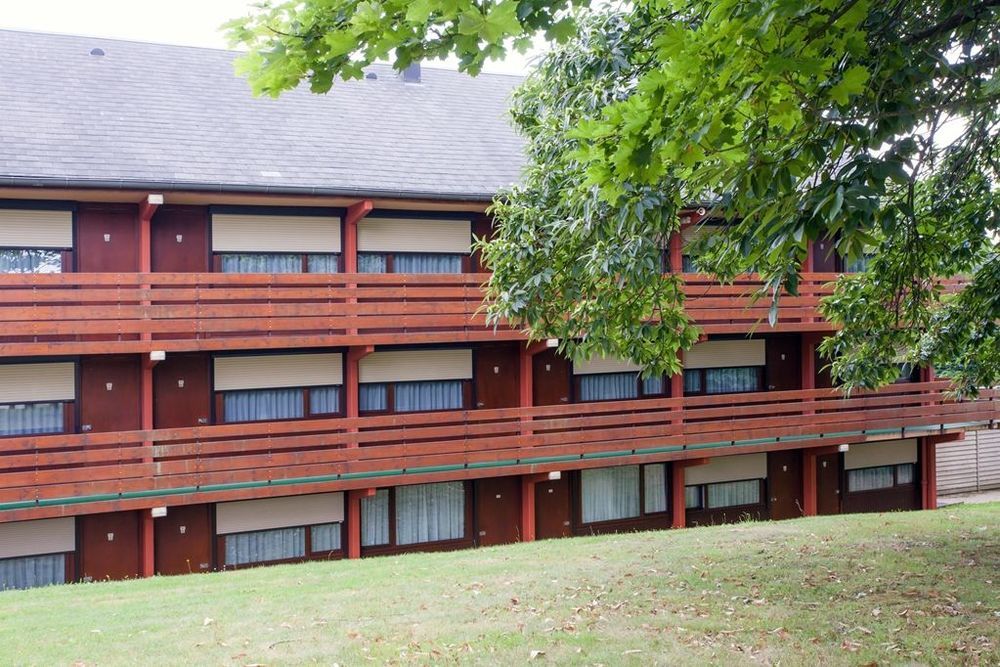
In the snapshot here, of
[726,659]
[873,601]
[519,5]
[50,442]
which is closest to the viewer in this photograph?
[519,5]

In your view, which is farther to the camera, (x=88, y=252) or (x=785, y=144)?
(x=88, y=252)

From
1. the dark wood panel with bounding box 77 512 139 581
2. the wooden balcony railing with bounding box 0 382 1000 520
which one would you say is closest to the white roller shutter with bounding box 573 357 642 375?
the wooden balcony railing with bounding box 0 382 1000 520

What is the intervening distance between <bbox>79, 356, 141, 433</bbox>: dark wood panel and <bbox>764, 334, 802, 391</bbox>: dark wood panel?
41.6ft

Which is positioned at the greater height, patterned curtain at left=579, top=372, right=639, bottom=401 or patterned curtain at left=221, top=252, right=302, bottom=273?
patterned curtain at left=221, top=252, right=302, bottom=273

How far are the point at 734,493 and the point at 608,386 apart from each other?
12.7 feet

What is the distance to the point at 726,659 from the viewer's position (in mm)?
7148

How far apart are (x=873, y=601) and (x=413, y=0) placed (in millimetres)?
7308

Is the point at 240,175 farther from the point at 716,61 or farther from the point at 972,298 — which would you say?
the point at 716,61

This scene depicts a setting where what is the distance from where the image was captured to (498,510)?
58.9ft

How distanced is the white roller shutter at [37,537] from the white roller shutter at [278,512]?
2246 mm

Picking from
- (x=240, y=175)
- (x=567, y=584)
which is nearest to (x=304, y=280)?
(x=240, y=175)

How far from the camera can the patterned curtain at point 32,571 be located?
14.4m

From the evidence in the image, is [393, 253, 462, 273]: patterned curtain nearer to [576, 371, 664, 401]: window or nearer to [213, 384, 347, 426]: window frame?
[213, 384, 347, 426]: window frame

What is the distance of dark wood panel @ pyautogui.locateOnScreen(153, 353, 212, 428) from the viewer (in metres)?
15.5
